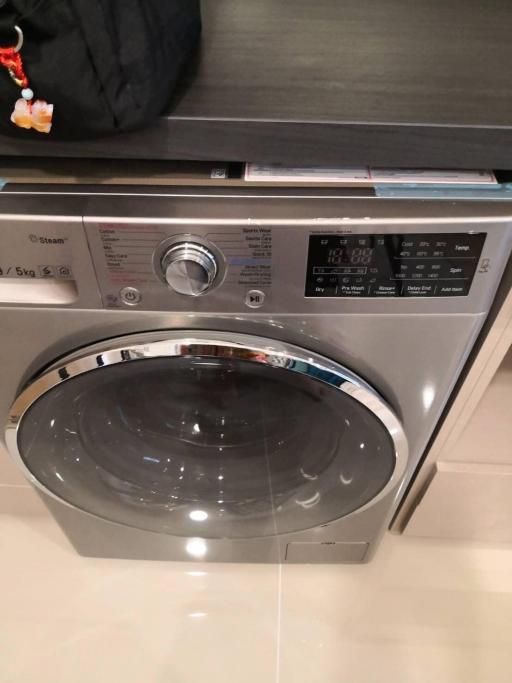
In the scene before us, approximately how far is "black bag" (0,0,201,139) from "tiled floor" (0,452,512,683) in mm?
755

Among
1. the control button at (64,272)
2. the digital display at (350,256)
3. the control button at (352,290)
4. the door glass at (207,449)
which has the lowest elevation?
the door glass at (207,449)

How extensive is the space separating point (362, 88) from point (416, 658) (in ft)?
3.19

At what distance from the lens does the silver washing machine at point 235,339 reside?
1.85ft

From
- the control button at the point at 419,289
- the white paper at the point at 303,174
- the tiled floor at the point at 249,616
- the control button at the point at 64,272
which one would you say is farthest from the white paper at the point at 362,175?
the tiled floor at the point at 249,616

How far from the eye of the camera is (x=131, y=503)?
0.95m

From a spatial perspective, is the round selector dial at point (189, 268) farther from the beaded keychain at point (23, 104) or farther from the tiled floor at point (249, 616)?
the tiled floor at point (249, 616)

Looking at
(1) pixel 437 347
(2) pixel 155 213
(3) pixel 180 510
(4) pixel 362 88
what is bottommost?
(3) pixel 180 510

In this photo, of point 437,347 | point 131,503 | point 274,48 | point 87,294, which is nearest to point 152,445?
point 131,503

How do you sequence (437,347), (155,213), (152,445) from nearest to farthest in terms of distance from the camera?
(155,213)
(437,347)
(152,445)

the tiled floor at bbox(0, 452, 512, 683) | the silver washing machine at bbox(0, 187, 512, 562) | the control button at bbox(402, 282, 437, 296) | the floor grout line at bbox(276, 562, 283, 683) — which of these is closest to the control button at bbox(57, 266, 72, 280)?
the silver washing machine at bbox(0, 187, 512, 562)

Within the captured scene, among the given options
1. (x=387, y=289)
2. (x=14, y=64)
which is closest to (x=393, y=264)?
(x=387, y=289)

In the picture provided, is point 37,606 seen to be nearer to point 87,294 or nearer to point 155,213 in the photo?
point 87,294

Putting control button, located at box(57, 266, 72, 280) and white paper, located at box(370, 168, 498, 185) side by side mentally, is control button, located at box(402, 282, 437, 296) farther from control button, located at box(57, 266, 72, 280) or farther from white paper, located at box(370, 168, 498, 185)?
control button, located at box(57, 266, 72, 280)

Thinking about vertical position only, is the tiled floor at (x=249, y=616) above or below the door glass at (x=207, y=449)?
below
